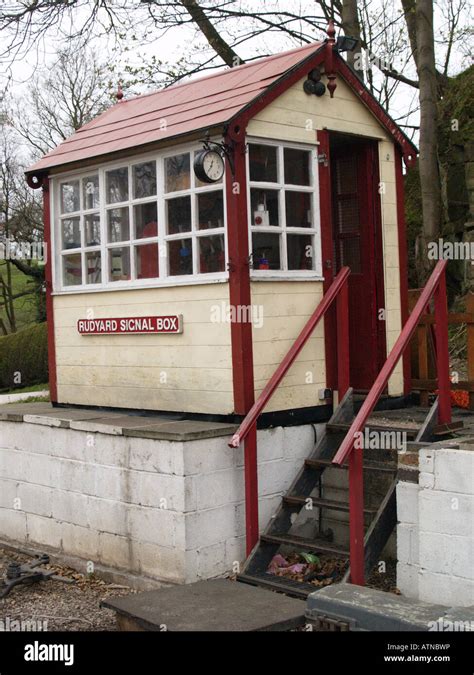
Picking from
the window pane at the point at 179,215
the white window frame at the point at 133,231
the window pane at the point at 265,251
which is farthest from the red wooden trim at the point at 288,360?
the window pane at the point at 179,215

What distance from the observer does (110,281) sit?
895cm

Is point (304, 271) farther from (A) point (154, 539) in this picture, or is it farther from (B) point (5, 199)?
(B) point (5, 199)

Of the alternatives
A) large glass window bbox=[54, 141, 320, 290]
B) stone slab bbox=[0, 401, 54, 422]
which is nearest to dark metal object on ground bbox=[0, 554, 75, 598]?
stone slab bbox=[0, 401, 54, 422]

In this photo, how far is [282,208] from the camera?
26.1ft

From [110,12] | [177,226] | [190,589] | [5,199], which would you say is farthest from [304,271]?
[5,199]

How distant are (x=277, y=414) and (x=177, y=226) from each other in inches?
78.7

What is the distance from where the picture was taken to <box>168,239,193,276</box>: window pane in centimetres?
812

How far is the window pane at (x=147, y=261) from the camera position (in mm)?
8461

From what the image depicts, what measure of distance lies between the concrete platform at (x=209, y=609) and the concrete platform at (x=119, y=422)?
123cm

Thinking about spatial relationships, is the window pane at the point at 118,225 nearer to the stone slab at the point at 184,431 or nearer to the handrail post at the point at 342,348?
the stone slab at the point at 184,431

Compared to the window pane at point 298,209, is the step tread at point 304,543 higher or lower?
lower

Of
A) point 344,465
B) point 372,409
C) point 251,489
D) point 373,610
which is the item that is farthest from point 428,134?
point 373,610

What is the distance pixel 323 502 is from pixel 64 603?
7.56 feet

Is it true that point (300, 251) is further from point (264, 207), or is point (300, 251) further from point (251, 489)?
point (251, 489)
